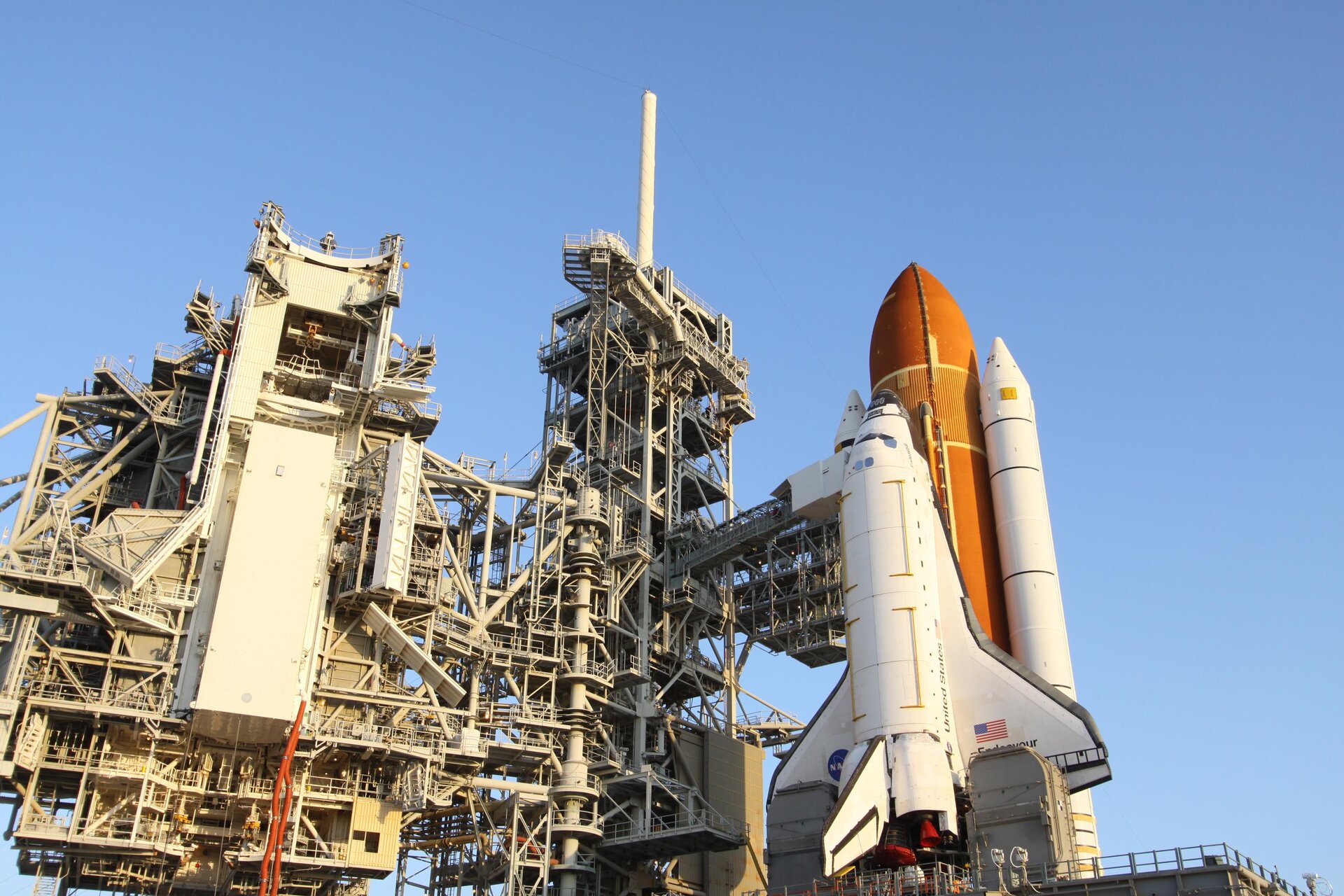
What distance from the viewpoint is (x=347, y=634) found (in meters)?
37.1

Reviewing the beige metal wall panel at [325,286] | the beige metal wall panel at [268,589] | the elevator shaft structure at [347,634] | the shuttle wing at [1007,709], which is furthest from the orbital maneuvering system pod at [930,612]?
the beige metal wall panel at [325,286]

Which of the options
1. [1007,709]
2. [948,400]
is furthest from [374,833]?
[948,400]

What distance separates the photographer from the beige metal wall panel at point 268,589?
3259cm

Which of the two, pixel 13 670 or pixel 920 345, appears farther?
pixel 920 345

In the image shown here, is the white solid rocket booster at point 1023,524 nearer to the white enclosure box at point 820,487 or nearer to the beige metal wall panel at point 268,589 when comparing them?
the white enclosure box at point 820,487

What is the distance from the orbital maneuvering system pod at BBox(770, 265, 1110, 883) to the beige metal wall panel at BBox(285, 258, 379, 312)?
15.6 metres

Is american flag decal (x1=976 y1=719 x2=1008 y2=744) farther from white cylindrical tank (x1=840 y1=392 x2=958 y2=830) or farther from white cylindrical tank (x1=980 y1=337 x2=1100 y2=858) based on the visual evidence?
white cylindrical tank (x1=980 y1=337 x2=1100 y2=858)

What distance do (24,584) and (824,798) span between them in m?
21.7

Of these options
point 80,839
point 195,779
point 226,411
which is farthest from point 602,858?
point 226,411

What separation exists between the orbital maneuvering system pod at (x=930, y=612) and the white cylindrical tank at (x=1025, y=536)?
1.9 inches

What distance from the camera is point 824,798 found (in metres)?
33.7

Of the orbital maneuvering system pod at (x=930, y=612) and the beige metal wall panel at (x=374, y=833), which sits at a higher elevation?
the orbital maneuvering system pod at (x=930, y=612)

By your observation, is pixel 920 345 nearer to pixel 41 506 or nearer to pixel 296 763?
pixel 296 763

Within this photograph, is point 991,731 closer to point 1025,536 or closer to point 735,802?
→ point 1025,536
